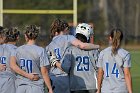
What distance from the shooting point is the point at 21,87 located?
29.1 feet

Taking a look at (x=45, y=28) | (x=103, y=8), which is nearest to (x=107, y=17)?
(x=103, y=8)

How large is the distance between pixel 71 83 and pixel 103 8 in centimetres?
4829

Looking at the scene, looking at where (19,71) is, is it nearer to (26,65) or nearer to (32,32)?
(26,65)

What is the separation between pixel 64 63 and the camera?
957 cm

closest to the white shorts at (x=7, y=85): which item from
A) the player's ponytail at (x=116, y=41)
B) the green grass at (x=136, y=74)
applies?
the player's ponytail at (x=116, y=41)

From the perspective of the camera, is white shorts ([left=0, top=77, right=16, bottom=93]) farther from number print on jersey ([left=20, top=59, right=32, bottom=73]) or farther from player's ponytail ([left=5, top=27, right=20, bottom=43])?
number print on jersey ([left=20, top=59, right=32, bottom=73])

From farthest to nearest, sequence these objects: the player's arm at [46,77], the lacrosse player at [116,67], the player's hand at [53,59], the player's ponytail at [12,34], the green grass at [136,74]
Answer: the green grass at [136,74] → the player's ponytail at [12,34] → the player's hand at [53,59] → the lacrosse player at [116,67] → the player's arm at [46,77]

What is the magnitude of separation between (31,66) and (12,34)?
0.96m

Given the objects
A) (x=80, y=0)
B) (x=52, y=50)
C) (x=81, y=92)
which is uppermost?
(x=80, y=0)

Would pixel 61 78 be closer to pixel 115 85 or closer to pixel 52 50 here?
pixel 52 50

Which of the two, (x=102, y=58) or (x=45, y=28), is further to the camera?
(x=45, y=28)

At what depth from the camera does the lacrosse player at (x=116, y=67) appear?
349 inches

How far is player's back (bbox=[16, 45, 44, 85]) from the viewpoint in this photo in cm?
883

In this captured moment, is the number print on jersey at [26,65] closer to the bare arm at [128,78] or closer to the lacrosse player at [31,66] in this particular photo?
the lacrosse player at [31,66]
